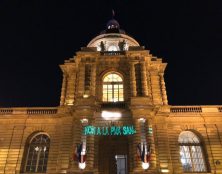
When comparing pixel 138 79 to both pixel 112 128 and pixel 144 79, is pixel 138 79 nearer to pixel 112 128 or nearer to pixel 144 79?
pixel 144 79

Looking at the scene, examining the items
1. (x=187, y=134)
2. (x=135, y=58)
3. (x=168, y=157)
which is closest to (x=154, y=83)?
(x=135, y=58)

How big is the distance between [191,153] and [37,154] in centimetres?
1482

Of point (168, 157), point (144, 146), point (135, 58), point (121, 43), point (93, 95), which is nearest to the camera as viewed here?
point (144, 146)

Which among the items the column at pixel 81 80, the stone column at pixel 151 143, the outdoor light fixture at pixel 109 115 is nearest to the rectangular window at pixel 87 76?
the column at pixel 81 80

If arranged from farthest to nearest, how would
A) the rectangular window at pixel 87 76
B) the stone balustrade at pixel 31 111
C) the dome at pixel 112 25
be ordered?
the dome at pixel 112 25, the stone balustrade at pixel 31 111, the rectangular window at pixel 87 76

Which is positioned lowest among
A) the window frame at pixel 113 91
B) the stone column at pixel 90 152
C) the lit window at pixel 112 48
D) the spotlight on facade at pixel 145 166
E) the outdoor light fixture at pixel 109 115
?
the spotlight on facade at pixel 145 166

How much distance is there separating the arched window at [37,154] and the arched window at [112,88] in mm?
7488

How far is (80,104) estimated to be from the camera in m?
22.9

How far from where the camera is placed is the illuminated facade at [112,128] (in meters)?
21.6

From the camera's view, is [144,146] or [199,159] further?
[199,159]

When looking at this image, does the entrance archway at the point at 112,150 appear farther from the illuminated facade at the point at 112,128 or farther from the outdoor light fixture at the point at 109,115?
the outdoor light fixture at the point at 109,115

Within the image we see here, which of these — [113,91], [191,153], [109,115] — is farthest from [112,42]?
[191,153]

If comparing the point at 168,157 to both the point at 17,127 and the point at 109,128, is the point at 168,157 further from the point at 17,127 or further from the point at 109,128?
the point at 17,127

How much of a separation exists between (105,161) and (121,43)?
1715 centimetres
